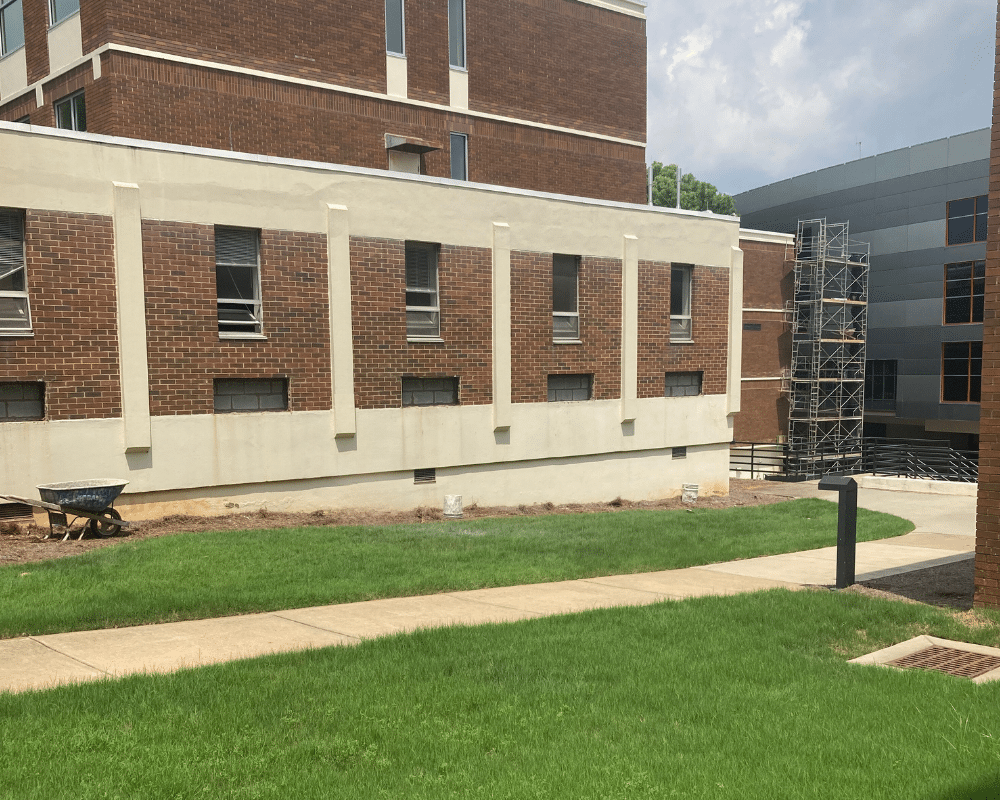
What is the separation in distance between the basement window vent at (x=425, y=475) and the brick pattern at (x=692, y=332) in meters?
6.50

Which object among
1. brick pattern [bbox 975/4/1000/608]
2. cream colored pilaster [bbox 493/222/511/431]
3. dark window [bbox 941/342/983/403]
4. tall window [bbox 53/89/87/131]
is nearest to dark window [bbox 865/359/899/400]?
dark window [bbox 941/342/983/403]

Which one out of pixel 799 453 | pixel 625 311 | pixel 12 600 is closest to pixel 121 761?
pixel 12 600

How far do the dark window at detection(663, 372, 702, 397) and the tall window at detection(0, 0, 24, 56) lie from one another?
19.5 metres

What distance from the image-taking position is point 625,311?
2305 centimetres

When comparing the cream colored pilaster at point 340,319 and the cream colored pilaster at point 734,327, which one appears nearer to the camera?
the cream colored pilaster at point 340,319

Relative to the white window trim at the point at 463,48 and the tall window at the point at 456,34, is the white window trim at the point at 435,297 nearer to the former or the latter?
the white window trim at the point at 463,48

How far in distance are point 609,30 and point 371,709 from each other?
93.3 feet

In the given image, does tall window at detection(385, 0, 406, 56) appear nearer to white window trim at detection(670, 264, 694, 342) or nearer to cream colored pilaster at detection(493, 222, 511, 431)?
cream colored pilaster at detection(493, 222, 511, 431)

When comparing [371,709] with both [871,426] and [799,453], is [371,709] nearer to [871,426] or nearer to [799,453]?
[799,453]

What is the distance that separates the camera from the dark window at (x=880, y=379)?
4791 centimetres

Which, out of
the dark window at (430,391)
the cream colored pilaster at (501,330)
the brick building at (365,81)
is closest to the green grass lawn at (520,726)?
the dark window at (430,391)

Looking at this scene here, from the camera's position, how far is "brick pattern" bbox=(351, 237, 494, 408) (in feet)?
59.9

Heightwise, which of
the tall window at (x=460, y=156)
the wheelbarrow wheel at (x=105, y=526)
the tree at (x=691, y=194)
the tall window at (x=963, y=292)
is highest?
the tree at (x=691, y=194)

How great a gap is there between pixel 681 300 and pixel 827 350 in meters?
24.6
